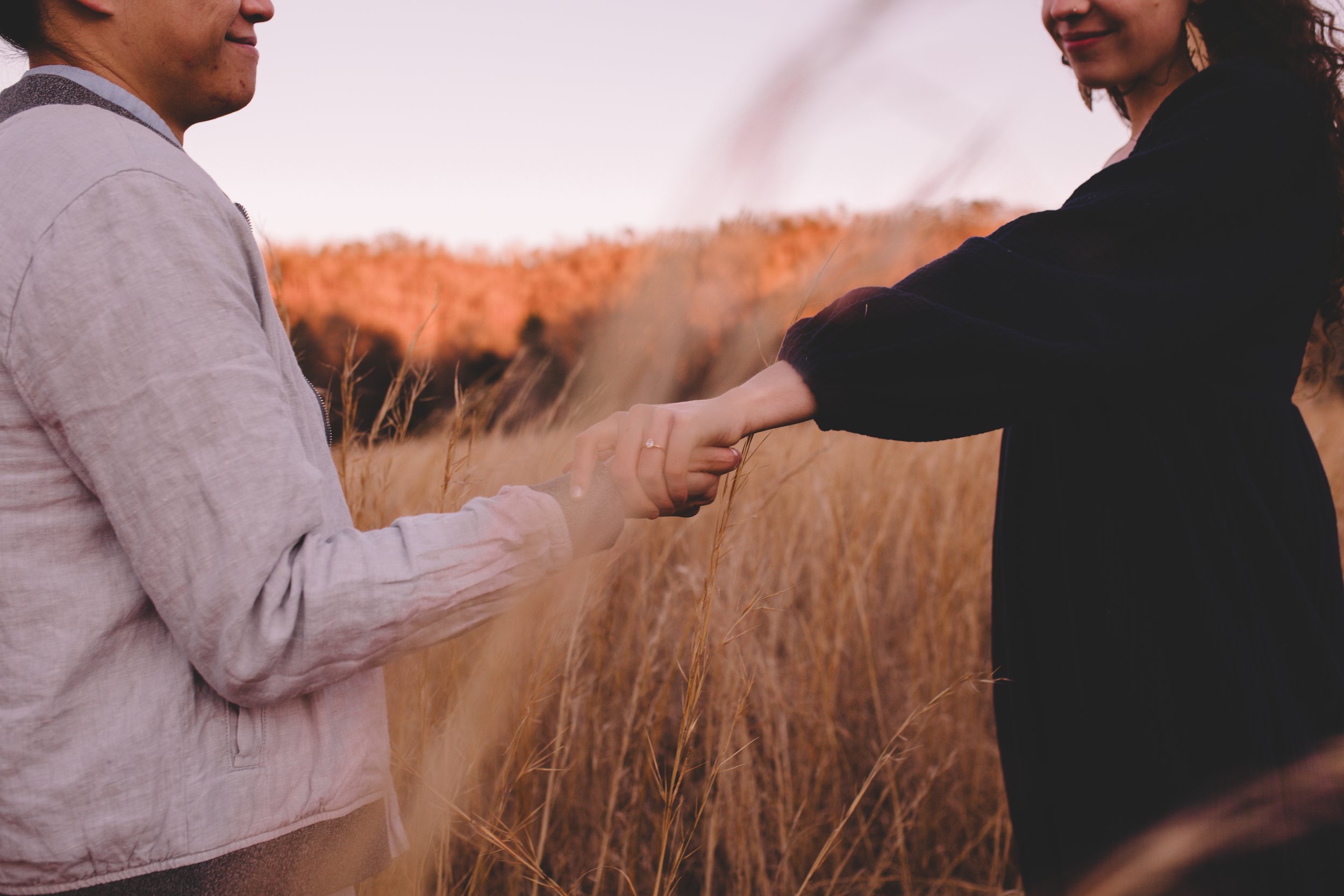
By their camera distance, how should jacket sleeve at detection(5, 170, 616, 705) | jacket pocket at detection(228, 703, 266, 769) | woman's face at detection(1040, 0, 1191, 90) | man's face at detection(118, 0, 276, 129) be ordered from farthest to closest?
1. woman's face at detection(1040, 0, 1191, 90)
2. man's face at detection(118, 0, 276, 129)
3. jacket pocket at detection(228, 703, 266, 769)
4. jacket sleeve at detection(5, 170, 616, 705)

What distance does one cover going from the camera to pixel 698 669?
1060 millimetres

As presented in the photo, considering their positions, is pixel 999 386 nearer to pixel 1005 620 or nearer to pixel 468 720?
pixel 1005 620

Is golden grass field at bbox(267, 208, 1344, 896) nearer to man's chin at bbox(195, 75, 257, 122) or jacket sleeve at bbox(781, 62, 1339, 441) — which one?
jacket sleeve at bbox(781, 62, 1339, 441)

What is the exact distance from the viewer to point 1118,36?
3.23 ft

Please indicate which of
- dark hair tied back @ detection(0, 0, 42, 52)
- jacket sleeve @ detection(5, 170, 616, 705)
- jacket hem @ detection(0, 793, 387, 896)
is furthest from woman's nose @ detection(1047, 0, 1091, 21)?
jacket hem @ detection(0, 793, 387, 896)

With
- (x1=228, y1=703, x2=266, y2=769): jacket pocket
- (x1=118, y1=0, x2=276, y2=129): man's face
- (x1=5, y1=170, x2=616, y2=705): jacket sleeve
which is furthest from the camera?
(x1=118, y1=0, x2=276, y2=129): man's face

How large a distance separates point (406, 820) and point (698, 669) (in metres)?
0.54

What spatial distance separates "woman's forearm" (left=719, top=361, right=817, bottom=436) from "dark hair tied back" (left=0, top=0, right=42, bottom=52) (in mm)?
797

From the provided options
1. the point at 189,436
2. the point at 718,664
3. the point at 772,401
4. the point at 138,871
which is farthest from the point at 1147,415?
the point at 718,664

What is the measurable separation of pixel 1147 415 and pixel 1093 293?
8.8 inches

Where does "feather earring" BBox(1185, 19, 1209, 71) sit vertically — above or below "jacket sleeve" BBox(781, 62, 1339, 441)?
above

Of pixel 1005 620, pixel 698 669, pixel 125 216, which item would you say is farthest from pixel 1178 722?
pixel 125 216

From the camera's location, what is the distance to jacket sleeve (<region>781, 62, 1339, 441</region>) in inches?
29.3

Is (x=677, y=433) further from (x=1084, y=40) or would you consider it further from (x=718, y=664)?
(x=718, y=664)
